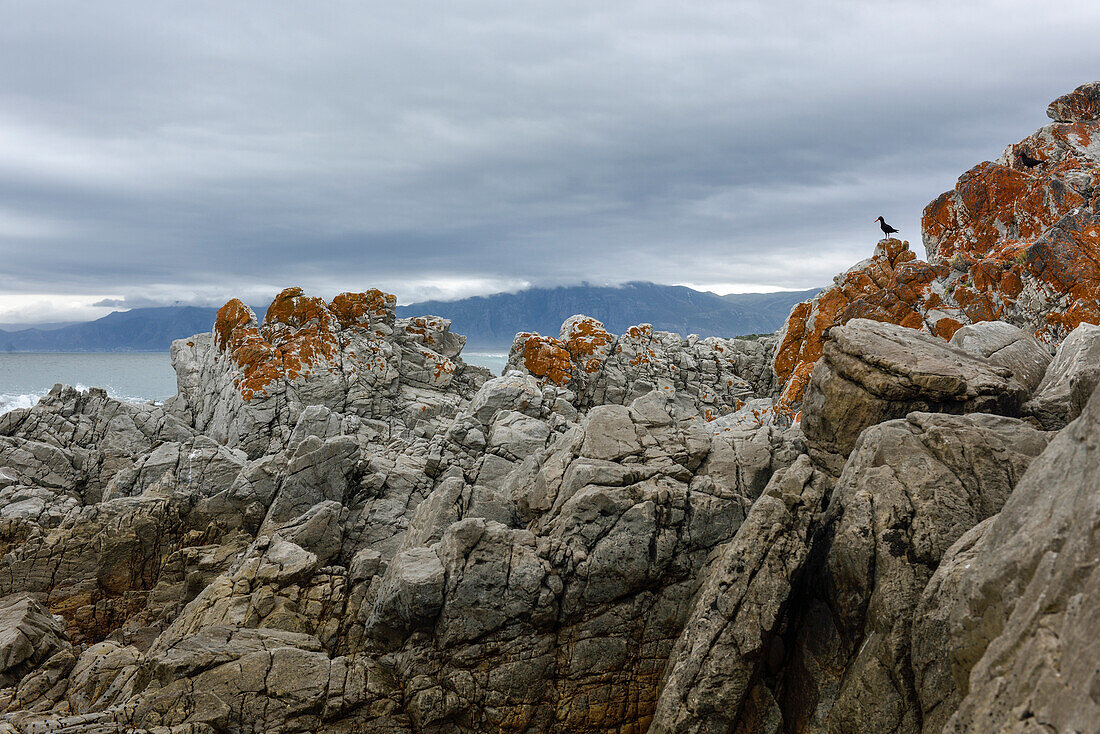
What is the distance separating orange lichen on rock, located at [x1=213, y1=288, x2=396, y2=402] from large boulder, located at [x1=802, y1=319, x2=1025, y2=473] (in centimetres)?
3556

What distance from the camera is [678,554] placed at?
60.2 ft

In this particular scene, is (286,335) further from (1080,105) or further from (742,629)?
(1080,105)

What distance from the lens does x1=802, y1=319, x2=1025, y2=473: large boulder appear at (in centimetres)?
1762

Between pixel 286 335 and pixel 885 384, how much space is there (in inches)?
1620

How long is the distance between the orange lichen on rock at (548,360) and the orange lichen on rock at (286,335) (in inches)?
531

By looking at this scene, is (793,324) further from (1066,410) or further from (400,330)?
(400,330)

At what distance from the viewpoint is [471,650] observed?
17.5 meters

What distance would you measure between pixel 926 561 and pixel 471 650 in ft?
39.1

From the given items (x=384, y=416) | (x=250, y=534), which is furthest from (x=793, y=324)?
(x=250, y=534)

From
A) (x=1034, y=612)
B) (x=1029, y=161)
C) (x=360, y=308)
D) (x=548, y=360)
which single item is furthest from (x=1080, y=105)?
(x=360, y=308)

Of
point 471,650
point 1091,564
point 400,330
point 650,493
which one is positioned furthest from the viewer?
point 400,330

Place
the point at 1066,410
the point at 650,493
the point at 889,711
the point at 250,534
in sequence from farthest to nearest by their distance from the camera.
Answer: the point at 250,534, the point at 650,493, the point at 1066,410, the point at 889,711

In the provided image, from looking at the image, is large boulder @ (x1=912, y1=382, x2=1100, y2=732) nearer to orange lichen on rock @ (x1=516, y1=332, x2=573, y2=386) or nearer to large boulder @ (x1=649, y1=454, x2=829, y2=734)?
large boulder @ (x1=649, y1=454, x2=829, y2=734)

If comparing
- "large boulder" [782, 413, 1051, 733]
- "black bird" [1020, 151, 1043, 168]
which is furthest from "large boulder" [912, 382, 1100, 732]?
"black bird" [1020, 151, 1043, 168]
